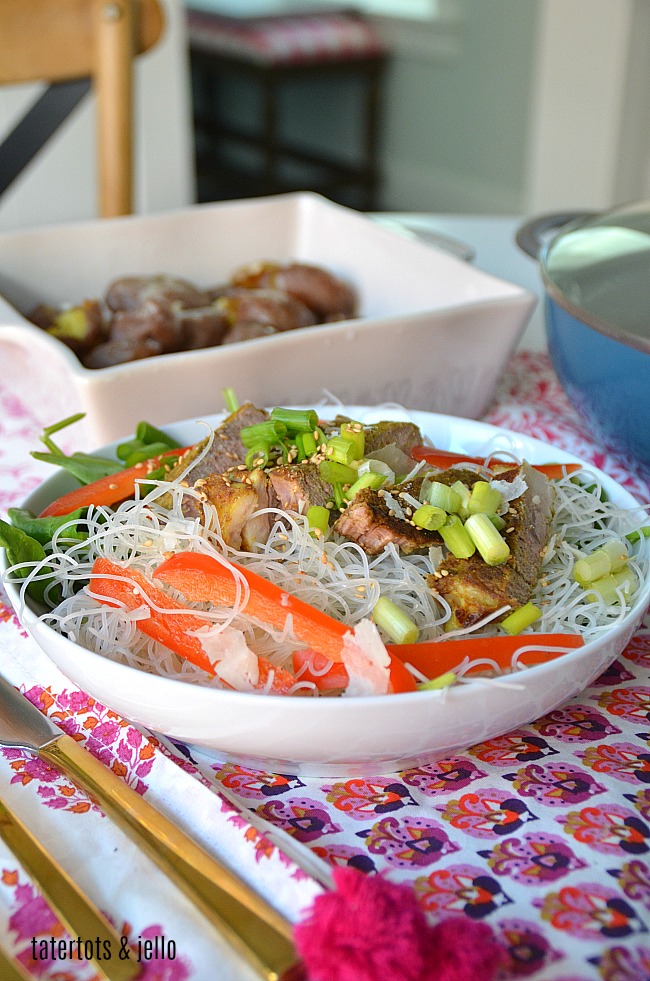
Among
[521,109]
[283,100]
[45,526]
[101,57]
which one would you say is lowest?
[283,100]

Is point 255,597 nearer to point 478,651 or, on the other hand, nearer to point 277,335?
point 478,651

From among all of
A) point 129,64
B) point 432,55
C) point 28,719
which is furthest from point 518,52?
point 28,719

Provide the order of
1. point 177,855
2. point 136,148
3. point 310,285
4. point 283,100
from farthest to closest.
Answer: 1. point 283,100
2. point 136,148
3. point 310,285
4. point 177,855

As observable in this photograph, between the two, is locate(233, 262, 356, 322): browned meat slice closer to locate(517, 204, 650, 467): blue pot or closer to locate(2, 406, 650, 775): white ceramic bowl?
locate(517, 204, 650, 467): blue pot

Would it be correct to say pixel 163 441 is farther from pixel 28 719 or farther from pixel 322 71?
pixel 322 71

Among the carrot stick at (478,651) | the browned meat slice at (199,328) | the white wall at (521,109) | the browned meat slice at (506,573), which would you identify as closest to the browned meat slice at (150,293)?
the browned meat slice at (199,328)

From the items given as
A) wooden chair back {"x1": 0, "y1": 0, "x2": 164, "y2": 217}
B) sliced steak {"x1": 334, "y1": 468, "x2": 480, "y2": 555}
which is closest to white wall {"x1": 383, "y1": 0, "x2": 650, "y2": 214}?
wooden chair back {"x1": 0, "y1": 0, "x2": 164, "y2": 217}

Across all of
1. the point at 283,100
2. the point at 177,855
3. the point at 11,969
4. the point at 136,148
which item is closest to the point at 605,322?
the point at 177,855
